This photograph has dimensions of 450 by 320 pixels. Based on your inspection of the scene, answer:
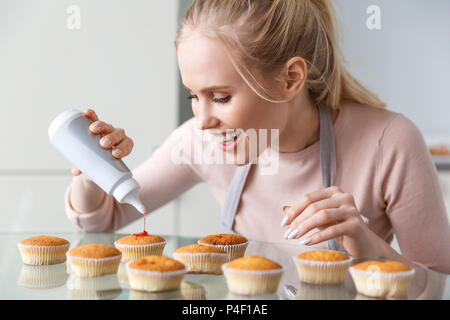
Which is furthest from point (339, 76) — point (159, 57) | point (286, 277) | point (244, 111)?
point (159, 57)

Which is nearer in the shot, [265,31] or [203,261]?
[203,261]

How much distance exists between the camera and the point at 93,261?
821 mm

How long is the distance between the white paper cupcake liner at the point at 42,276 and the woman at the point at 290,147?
220mm

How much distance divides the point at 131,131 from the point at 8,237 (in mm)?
1124

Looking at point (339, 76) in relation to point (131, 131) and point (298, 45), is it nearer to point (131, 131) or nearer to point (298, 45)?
point (298, 45)

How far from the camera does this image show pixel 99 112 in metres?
2.19

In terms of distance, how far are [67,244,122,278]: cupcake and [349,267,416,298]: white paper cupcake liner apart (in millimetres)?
370

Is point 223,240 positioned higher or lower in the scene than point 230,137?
lower

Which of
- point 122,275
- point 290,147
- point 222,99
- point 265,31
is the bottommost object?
point 122,275

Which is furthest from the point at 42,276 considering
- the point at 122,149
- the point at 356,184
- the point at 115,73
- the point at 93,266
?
the point at 115,73

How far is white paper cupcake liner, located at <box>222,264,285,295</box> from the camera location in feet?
2.30

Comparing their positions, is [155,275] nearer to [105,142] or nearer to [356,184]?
[105,142]

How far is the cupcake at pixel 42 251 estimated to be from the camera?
2.95ft

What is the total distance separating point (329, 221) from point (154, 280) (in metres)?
0.35
